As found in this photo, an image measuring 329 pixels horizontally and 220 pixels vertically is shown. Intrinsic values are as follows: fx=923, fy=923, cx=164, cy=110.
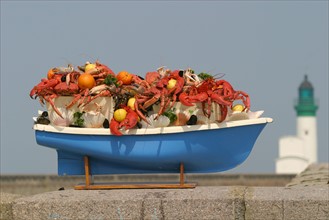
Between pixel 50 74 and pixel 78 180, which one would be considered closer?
pixel 50 74

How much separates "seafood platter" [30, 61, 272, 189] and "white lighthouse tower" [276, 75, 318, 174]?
1436 inches

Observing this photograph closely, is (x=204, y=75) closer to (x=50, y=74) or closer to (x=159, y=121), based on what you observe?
(x=159, y=121)

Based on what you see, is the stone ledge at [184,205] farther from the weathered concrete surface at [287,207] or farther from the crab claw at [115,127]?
the crab claw at [115,127]

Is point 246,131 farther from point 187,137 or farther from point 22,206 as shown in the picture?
point 22,206

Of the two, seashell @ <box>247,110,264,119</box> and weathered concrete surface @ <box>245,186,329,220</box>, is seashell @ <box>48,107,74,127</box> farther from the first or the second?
weathered concrete surface @ <box>245,186,329,220</box>

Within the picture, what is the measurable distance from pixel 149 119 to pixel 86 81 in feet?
2.17

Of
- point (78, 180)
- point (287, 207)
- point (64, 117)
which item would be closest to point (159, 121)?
point (64, 117)

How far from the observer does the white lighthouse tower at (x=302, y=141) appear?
45.7 meters

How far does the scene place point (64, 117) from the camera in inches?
324

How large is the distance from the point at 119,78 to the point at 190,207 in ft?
4.36

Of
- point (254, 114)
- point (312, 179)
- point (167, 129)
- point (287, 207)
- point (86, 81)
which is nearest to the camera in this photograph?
point (287, 207)

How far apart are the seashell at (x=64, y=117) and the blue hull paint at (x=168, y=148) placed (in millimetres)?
100

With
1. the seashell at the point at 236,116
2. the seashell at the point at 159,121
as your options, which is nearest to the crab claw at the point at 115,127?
the seashell at the point at 159,121

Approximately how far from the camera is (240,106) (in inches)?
325
